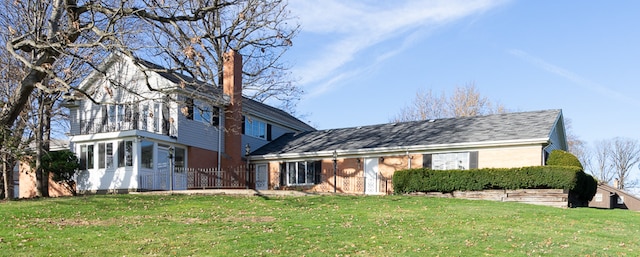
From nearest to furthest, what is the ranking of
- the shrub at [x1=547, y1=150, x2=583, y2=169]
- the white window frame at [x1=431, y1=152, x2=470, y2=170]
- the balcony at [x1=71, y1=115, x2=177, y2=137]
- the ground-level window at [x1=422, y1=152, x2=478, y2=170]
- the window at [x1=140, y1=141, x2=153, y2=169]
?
the shrub at [x1=547, y1=150, x2=583, y2=169], the ground-level window at [x1=422, y1=152, x2=478, y2=170], the white window frame at [x1=431, y1=152, x2=470, y2=170], the window at [x1=140, y1=141, x2=153, y2=169], the balcony at [x1=71, y1=115, x2=177, y2=137]

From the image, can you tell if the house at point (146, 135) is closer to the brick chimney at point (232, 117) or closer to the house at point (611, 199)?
the brick chimney at point (232, 117)

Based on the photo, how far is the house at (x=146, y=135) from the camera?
2568 cm

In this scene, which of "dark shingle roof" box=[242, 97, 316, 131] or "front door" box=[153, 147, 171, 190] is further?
"dark shingle roof" box=[242, 97, 316, 131]

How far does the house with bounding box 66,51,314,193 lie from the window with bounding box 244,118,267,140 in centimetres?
51

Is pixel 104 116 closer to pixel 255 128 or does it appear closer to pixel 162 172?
pixel 162 172

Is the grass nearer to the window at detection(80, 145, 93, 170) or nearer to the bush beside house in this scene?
the bush beside house

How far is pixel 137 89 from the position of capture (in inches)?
1080

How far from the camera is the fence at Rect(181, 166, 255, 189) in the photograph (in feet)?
89.4

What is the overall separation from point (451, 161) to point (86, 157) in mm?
16744

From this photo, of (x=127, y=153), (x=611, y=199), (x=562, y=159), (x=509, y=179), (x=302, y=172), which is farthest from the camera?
(x=611, y=199)

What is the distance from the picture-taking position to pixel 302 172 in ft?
95.9

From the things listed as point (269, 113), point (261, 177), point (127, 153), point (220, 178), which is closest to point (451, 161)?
point (261, 177)

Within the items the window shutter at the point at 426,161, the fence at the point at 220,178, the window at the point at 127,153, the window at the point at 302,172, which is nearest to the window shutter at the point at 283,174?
the window at the point at 302,172

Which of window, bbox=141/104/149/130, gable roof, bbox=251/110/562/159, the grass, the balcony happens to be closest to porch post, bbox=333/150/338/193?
gable roof, bbox=251/110/562/159
